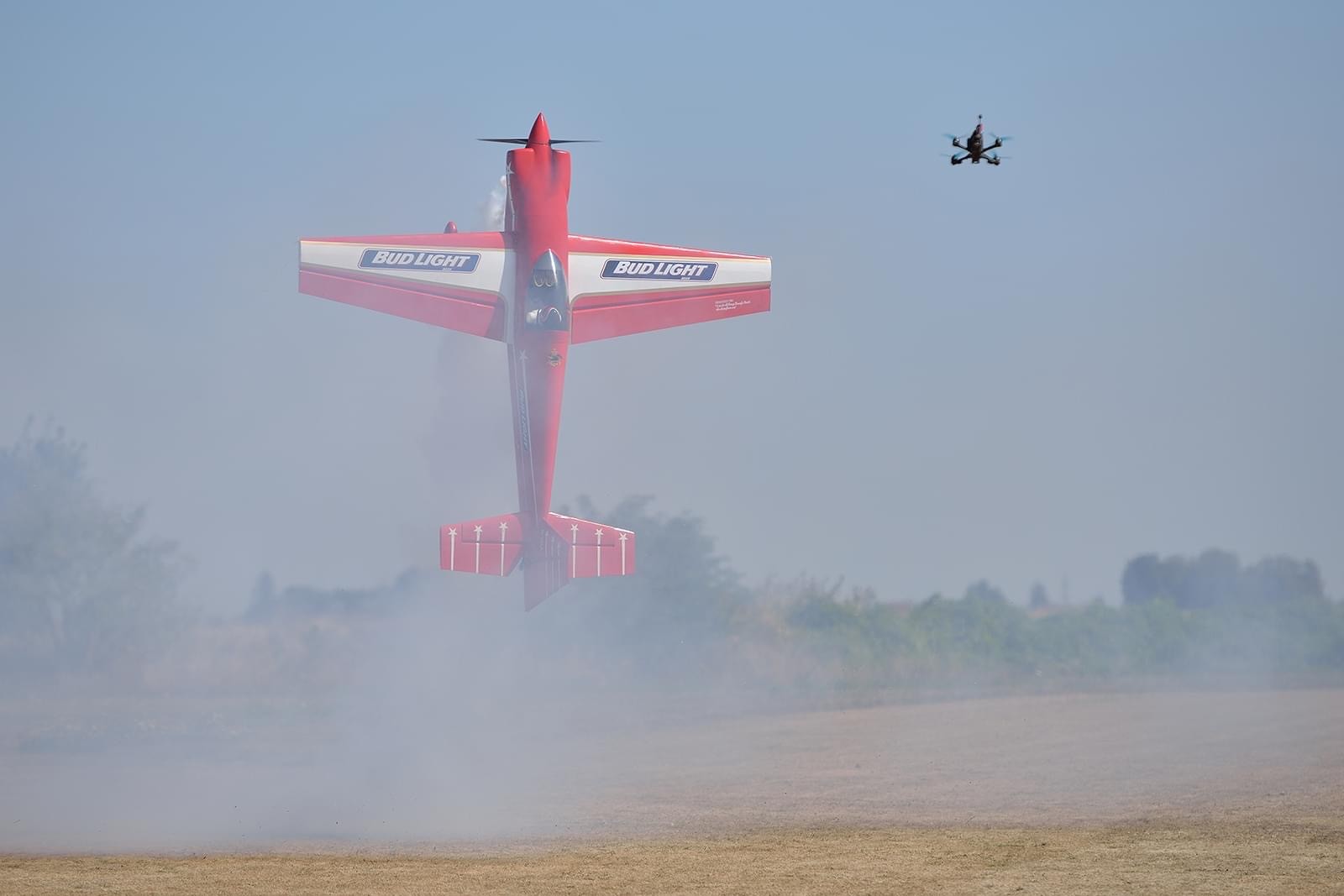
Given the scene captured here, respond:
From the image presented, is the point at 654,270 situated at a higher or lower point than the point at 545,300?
higher

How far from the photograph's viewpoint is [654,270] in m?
34.8

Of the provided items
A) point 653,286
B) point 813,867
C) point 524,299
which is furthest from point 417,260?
point 813,867

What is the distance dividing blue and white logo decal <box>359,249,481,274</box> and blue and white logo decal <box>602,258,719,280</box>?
3.23m

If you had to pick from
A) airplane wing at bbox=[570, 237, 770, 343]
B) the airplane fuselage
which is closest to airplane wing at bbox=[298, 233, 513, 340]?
the airplane fuselage

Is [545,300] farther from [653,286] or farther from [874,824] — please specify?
[874,824]

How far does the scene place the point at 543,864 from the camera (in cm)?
2781

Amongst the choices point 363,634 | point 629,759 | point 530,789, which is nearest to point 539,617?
point 363,634

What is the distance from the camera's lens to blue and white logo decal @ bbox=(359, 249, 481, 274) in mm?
33156

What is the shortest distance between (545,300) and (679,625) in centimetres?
2330

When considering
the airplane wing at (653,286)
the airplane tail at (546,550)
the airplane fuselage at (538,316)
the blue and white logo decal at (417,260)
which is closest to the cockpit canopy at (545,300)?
the airplane fuselage at (538,316)

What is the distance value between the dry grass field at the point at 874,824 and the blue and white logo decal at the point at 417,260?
12700mm

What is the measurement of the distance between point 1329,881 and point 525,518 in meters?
18.0

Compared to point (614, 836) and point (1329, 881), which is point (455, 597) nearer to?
point (614, 836)

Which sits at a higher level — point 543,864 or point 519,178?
point 519,178
